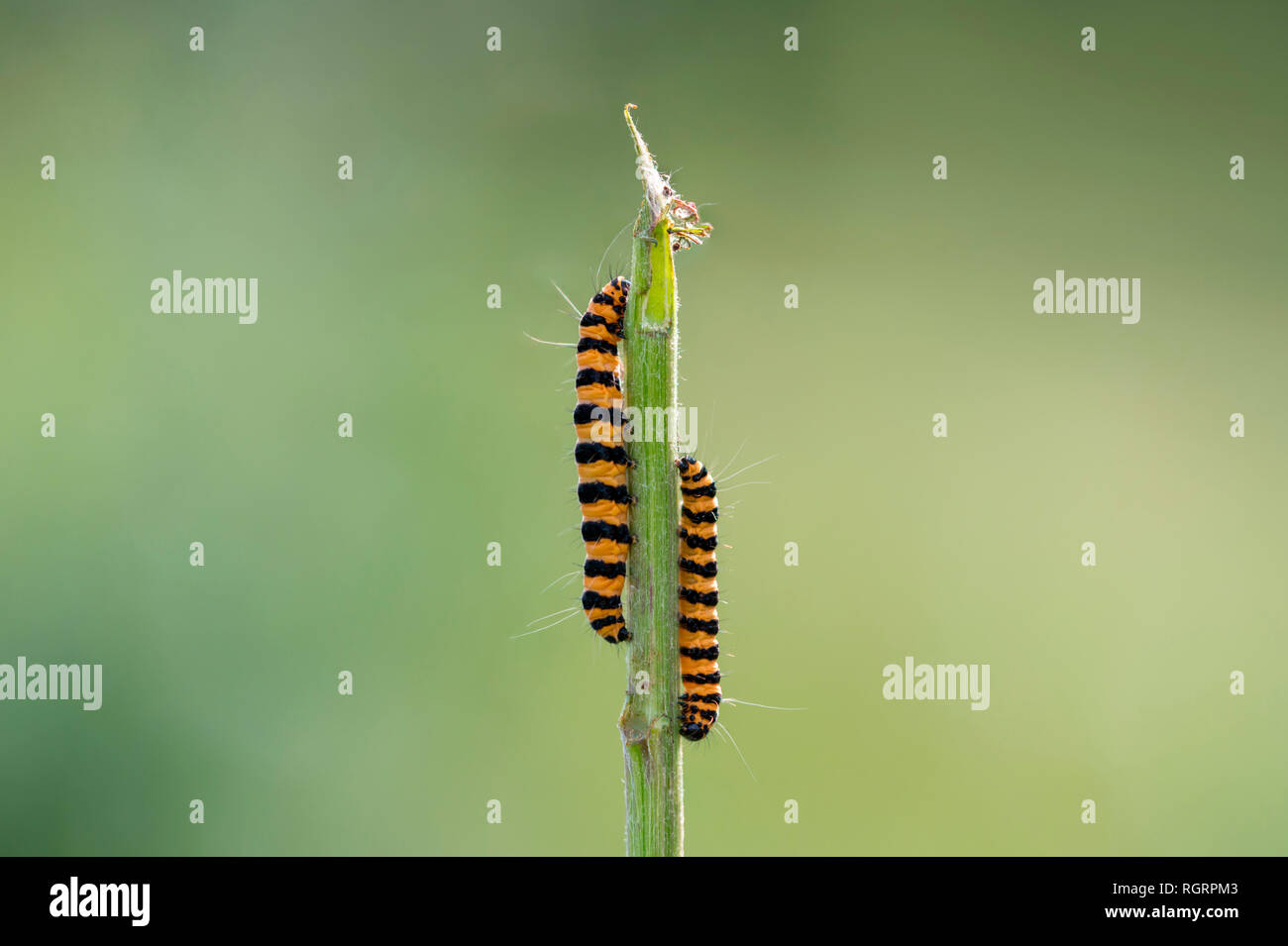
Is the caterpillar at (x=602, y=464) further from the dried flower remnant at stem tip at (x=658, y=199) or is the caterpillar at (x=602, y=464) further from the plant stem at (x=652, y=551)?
the dried flower remnant at stem tip at (x=658, y=199)

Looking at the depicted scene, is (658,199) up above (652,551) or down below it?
above

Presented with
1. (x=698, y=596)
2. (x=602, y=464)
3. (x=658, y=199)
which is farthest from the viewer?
(x=698, y=596)

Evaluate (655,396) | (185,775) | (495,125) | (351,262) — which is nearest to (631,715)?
(655,396)

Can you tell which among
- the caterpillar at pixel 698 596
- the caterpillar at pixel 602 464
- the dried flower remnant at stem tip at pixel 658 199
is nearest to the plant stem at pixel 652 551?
the dried flower remnant at stem tip at pixel 658 199

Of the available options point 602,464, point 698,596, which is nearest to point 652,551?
point 602,464

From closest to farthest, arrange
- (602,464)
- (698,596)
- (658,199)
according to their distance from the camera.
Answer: (658,199), (602,464), (698,596)

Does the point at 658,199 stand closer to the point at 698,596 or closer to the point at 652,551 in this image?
the point at 652,551

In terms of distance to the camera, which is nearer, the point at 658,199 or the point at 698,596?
the point at 658,199
